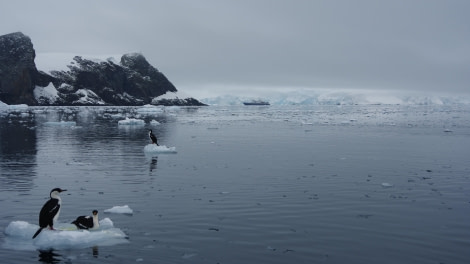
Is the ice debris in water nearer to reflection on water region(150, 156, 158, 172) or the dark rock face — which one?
reflection on water region(150, 156, 158, 172)

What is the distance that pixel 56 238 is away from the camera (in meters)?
11.6

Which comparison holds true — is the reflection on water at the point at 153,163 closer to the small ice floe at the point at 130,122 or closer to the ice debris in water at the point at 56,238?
the ice debris in water at the point at 56,238

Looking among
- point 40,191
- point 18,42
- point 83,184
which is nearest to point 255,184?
point 83,184

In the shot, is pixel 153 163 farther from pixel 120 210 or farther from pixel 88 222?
pixel 88 222

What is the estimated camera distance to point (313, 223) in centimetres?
1349

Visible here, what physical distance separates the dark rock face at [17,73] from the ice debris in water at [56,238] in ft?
588

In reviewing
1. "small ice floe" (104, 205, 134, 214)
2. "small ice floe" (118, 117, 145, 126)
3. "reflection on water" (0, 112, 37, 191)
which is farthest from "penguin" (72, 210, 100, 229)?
"small ice floe" (118, 117, 145, 126)

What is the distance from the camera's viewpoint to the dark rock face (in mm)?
177125

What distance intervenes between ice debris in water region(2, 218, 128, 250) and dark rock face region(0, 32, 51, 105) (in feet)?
588

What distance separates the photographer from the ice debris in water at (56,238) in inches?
453

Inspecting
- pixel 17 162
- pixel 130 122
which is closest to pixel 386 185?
pixel 17 162

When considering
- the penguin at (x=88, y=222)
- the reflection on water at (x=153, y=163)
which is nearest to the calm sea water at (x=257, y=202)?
the reflection on water at (x=153, y=163)

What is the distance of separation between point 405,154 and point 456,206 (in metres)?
14.6

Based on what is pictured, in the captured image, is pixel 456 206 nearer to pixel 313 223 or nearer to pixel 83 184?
pixel 313 223
